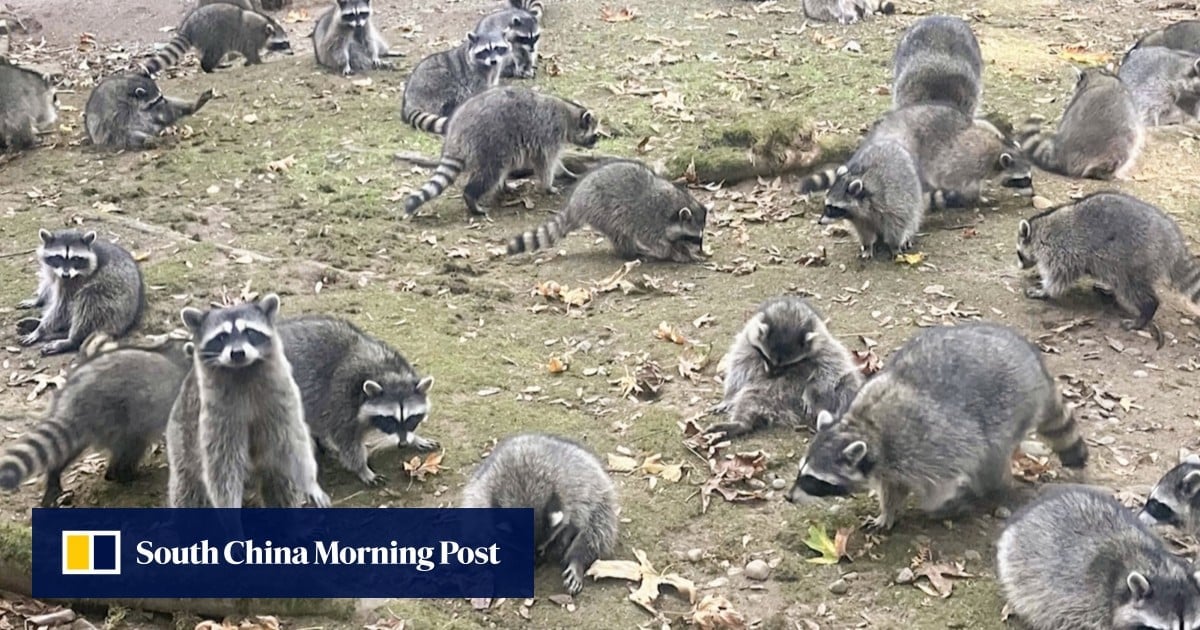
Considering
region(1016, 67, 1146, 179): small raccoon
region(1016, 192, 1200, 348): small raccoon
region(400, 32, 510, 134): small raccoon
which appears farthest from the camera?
region(400, 32, 510, 134): small raccoon

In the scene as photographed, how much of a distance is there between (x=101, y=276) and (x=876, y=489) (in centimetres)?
442

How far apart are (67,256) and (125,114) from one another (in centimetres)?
359

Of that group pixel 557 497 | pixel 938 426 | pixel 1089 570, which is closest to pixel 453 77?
pixel 557 497

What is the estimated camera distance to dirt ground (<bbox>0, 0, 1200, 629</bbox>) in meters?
4.72

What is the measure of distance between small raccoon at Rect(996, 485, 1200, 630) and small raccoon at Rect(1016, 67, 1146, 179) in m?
4.86

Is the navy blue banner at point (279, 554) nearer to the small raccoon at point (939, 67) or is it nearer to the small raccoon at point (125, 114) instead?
the small raccoon at point (125, 114)

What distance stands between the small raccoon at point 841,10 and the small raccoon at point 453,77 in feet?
12.5

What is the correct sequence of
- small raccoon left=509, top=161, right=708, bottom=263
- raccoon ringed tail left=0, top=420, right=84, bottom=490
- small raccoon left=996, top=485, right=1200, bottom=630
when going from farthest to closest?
1. small raccoon left=509, top=161, right=708, bottom=263
2. raccoon ringed tail left=0, top=420, right=84, bottom=490
3. small raccoon left=996, top=485, right=1200, bottom=630

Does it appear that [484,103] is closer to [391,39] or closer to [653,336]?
[653,336]

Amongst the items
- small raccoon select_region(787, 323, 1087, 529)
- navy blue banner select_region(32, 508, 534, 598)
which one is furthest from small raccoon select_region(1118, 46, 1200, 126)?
navy blue banner select_region(32, 508, 534, 598)

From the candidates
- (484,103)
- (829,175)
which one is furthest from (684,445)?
(484,103)

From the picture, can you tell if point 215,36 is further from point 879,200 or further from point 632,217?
point 879,200

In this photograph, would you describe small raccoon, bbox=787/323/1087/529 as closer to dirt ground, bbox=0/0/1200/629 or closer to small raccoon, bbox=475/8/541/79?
dirt ground, bbox=0/0/1200/629

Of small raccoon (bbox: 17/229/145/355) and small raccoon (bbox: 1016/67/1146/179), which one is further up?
small raccoon (bbox: 1016/67/1146/179)
